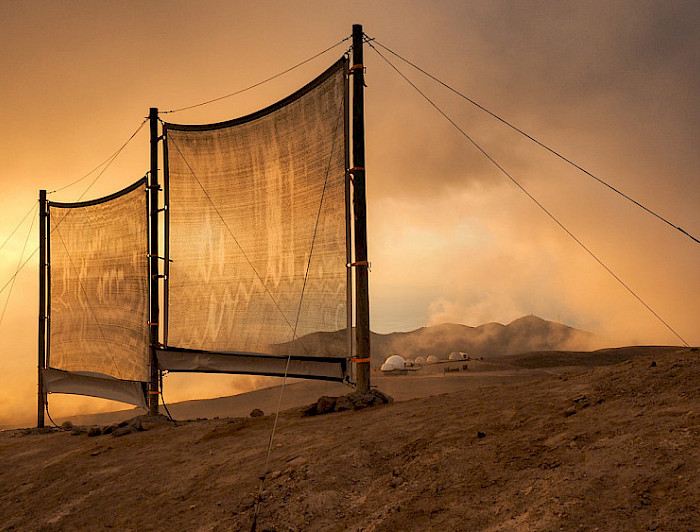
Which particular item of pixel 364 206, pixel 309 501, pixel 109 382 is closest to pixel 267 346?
pixel 364 206

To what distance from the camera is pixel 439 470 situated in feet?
16.5

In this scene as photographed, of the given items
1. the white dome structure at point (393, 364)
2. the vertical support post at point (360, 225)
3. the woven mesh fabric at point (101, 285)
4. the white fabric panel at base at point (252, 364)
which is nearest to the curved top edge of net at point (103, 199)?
the woven mesh fabric at point (101, 285)

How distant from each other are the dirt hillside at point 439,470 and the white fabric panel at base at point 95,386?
3534 mm

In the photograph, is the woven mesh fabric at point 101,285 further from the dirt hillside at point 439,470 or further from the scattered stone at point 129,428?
the dirt hillside at point 439,470

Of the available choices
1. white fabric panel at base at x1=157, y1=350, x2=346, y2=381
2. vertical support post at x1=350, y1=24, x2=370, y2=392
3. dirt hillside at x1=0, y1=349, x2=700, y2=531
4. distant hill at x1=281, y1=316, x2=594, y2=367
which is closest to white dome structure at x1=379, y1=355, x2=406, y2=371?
white fabric panel at base at x1=157, y1=350, x2=346, y2=381

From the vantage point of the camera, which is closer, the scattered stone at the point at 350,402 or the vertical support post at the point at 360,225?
the scattered stone at the point at 350,402

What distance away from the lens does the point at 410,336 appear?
9769 centimetres

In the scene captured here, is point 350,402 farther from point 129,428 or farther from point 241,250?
point 129,428

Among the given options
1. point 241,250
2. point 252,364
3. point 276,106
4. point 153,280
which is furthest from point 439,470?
point 153,280

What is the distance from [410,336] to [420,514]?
94.2 meters

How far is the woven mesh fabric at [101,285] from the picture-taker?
12.6 metres

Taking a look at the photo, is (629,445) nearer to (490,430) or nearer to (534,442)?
(534,442)

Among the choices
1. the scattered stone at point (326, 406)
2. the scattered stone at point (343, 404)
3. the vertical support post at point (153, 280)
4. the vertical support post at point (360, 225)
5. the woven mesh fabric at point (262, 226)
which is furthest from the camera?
the vertical support post at point (153, 280)

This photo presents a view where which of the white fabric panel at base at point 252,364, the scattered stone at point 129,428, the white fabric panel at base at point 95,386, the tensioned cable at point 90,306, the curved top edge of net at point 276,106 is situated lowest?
the scattered stone at point 129,428
